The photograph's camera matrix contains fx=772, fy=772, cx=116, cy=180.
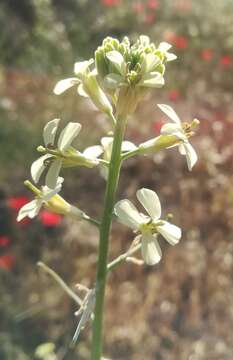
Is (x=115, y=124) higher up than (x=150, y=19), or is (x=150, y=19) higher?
(x=150, y=19)

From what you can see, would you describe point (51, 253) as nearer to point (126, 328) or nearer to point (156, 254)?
point (126, 328)

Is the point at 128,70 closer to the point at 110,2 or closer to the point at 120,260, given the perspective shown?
the point at 120,260

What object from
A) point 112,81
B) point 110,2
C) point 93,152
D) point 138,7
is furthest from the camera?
point 138,7

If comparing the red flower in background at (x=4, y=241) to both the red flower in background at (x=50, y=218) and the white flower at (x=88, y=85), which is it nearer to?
the red flower in background at (x=50, y=218)

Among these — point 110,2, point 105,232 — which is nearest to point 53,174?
point 105,232

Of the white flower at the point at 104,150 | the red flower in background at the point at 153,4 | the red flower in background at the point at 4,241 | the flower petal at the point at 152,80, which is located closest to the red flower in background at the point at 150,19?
the red flower in background at the point at 153,4

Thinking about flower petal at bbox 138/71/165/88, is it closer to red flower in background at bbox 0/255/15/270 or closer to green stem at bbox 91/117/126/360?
green stem at bbox 91/117/126/360
